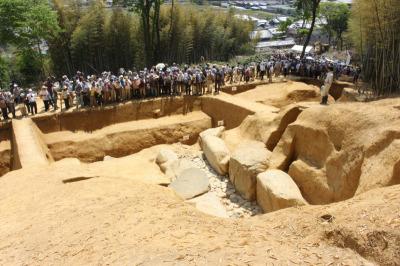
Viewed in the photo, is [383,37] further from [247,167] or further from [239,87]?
[247,167]

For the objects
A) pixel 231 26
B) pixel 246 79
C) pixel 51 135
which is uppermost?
pixel 231 26

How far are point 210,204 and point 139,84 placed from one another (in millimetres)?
8283

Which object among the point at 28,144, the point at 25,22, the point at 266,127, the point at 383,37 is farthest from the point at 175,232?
the point at 25,22

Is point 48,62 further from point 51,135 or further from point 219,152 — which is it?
point 219,152

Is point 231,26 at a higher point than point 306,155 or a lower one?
higher

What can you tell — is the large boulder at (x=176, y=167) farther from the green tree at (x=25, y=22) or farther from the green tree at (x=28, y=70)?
the green tree at (x=28, y=70)

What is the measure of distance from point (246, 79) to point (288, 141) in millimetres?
9142

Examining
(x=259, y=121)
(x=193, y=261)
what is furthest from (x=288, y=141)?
(x=193, y=261)

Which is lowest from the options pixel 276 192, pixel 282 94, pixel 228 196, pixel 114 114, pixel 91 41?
pixel 228 196

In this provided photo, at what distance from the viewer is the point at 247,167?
12.2 meters

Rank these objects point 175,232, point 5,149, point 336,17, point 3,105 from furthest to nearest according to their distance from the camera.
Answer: point 336,17
point 3,105
point 5,149
point 175,232

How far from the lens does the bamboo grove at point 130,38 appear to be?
22.6m

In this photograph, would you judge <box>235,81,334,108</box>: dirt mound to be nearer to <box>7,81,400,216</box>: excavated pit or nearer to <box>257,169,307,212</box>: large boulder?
<box>7,81,400,216</box>: excavated pit

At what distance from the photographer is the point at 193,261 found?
218 inches
